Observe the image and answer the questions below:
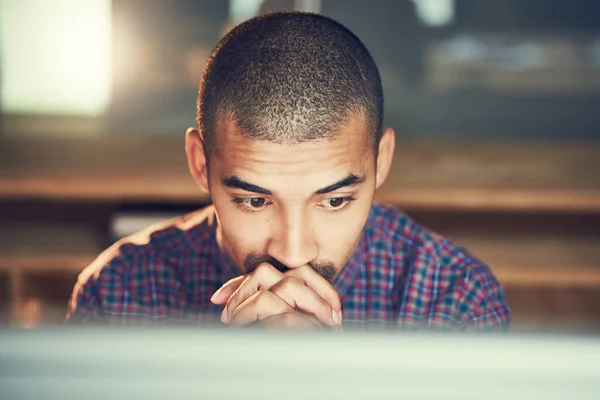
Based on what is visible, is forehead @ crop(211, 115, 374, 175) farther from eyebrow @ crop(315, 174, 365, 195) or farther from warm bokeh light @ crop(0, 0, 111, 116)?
warm bokeh light @ crop(0, 0, 111, 116)

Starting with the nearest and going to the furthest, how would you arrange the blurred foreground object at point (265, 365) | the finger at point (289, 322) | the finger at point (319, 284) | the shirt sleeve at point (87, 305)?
the blurred foreground object at point (265, 365) < the finger at point (289, 322) < the finger at point (319, 284) < the shirt sleeve at point (87, 305)

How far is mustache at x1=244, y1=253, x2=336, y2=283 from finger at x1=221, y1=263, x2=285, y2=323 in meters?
0.05

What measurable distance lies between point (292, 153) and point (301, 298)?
205 millimetres

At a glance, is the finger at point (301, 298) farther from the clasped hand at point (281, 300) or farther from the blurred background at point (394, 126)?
the blurred background at point (394, 126)

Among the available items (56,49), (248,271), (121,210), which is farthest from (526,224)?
(56,49)

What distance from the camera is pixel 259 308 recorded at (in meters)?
0.83

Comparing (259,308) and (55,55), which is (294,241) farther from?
(55,55)

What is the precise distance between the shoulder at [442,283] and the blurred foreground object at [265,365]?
0.85 m

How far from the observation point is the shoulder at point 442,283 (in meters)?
1.19

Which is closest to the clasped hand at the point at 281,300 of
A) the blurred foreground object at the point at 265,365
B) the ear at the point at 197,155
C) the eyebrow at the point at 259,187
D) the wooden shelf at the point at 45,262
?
the eyebrow at the point at 259,187

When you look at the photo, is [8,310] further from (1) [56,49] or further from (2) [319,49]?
(2) [319,49]

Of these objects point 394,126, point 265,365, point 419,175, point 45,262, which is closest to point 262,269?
point 265,365

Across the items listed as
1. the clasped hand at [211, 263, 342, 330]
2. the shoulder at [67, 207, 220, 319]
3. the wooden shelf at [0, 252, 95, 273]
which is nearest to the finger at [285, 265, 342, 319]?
the clasped hand at [211, 263, 342, 330]

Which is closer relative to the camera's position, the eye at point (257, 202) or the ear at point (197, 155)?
the eye at point (257, 202)
